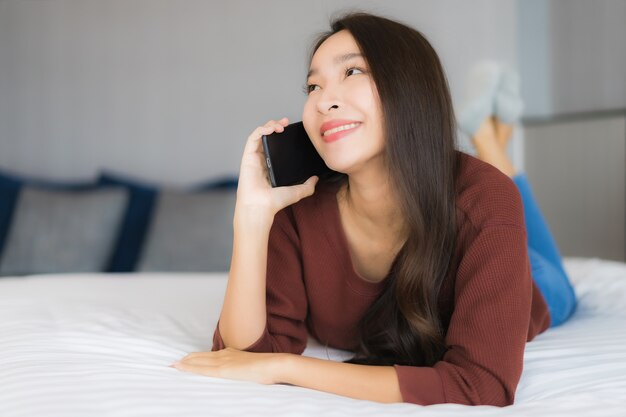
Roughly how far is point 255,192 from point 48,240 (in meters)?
2.38

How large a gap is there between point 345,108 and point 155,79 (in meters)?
2.84

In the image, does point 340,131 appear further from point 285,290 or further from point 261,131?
point 285,290

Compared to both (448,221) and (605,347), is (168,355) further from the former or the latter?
(605,347)

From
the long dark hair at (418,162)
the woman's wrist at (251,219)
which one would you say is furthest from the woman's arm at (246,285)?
the long dark hair at (418,162)

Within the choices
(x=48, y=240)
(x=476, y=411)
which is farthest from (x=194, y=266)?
(x=476, y=411)

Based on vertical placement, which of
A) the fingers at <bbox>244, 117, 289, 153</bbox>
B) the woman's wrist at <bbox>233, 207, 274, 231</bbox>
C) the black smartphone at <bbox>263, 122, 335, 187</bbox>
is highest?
the fingers at <bbox>244, 117, 289, 153</bbox>

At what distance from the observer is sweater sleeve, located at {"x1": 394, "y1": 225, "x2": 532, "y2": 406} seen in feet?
3.62

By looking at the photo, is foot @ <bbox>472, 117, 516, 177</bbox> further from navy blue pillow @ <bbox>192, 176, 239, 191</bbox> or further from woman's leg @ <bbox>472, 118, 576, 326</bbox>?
navy blue pillow @ <bbox>192, 176, 239, 191</bbox>

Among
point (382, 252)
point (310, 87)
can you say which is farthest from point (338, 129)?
point (382, 252)

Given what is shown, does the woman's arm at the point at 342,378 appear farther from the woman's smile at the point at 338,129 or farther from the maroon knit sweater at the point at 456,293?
the woman's smile at the point at 338,129

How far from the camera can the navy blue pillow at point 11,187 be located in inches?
140

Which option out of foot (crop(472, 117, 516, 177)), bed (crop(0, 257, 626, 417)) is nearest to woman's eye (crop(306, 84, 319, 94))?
bed (crop(0, 257, 626, 417))

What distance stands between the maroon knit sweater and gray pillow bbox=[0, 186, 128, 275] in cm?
216

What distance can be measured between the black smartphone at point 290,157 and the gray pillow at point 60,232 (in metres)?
2.23
